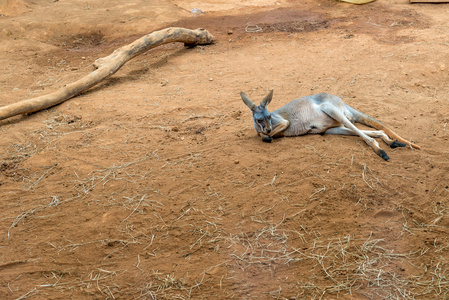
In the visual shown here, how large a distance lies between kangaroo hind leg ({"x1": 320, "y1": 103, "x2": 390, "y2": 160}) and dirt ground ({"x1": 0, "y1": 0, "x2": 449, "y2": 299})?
0.10 m

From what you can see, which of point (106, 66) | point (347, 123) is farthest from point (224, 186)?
point (106, 66)

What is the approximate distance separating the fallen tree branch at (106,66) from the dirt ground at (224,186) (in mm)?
181

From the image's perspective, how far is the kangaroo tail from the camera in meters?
4.93

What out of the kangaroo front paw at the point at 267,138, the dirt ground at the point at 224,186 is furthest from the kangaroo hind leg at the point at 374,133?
the kangaroo front paw at the point at 267,138

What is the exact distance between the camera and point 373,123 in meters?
5.29

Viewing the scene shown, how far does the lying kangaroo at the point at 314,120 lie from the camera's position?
5012 millimetres

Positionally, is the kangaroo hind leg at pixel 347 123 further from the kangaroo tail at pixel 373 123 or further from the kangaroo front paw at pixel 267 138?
the kangaroo front paw at pixel 267 138

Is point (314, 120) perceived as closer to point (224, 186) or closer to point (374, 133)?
point (374, 133)

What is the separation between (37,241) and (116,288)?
3.41 feet

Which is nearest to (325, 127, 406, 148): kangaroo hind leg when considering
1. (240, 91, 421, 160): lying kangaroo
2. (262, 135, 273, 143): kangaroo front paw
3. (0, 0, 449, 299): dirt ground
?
(240, 91, 421, 160): lying kangaroo

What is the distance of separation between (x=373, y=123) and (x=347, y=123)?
0.50 metres

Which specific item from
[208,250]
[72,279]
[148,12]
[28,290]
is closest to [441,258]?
[208,250]

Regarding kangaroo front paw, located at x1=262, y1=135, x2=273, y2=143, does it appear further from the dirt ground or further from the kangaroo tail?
the kangaroo tail

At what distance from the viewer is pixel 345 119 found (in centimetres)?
505
